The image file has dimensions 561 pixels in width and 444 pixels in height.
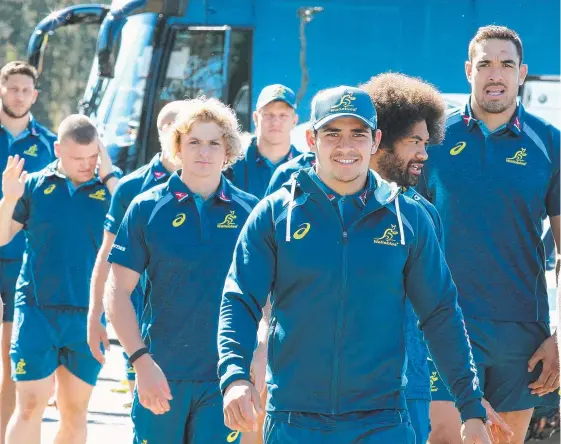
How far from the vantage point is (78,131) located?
27.8ft

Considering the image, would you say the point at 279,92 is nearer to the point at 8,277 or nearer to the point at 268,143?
the point at 268,143

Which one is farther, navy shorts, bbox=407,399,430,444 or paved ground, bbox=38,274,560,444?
paved ground, bbox=38,274,560,444

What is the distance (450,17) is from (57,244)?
5.56m

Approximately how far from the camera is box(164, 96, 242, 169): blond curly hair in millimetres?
6664

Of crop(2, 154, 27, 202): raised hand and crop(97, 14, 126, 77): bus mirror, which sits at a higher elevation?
crop(97, 14, 126, 77): bus mirror

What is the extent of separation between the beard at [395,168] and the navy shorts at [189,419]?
1320 mm

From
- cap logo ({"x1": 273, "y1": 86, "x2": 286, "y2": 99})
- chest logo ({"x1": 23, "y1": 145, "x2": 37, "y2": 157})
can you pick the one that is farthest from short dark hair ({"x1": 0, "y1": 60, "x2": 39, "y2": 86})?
cap logo ({"x1": 273, "y1": 86, "x2": 286, "y2": 99})

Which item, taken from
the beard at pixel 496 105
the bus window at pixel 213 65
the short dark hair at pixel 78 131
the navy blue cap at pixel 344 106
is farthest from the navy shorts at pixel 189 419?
the bus window at pixel 213 65

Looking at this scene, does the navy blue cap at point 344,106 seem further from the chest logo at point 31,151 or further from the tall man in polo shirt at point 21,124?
the chest logo at point 31,151

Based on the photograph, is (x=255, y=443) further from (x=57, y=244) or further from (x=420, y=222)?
(x=420, y=222)

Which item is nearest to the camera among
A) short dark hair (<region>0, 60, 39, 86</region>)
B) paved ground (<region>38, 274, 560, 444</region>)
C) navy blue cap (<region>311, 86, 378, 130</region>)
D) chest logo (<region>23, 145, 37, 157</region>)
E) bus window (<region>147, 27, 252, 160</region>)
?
navy blue cap (<region>311, 86, 378, 130</region>)

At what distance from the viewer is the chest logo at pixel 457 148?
23.1ft

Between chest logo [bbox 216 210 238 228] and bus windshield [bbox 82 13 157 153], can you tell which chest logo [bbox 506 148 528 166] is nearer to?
chest logo [bbox 216 210 238 228]

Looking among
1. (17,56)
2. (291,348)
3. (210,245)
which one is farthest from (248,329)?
(17,56)
